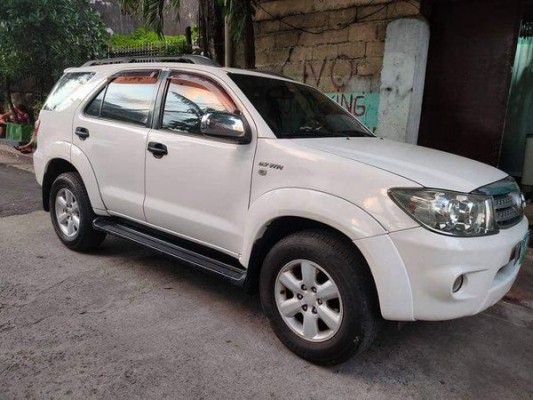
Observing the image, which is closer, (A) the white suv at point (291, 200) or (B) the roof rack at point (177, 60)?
(A) the white suv at point (291, 200)

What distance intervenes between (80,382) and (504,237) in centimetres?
248

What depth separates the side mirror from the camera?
289cm

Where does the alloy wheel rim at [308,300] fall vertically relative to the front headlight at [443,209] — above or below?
below

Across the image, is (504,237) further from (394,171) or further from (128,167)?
(128,167)

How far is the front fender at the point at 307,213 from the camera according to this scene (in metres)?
2.44

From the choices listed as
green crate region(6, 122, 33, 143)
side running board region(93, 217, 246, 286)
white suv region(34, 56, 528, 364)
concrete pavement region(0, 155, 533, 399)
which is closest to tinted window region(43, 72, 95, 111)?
white suv region(34, 56, 528, 364)

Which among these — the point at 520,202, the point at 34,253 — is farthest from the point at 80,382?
the point at 520,202

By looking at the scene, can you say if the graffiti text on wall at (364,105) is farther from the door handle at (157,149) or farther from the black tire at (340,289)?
the black tire at (340,289)

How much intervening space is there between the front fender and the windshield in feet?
1.56

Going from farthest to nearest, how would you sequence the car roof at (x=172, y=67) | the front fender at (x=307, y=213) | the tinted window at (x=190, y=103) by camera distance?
the car roof at (x=172, y=67)
the tinted window at (x=190, y=103)
the front fender at (x=307, y=213)

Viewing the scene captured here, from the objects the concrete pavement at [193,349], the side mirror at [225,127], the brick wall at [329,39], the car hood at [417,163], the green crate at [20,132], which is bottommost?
the concrete pavement at [193,349]

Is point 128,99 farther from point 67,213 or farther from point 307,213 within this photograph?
point 307,213

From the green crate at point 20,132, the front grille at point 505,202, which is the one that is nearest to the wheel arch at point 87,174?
the front grille at point 505,202

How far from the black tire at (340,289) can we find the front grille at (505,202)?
31.3 inches
